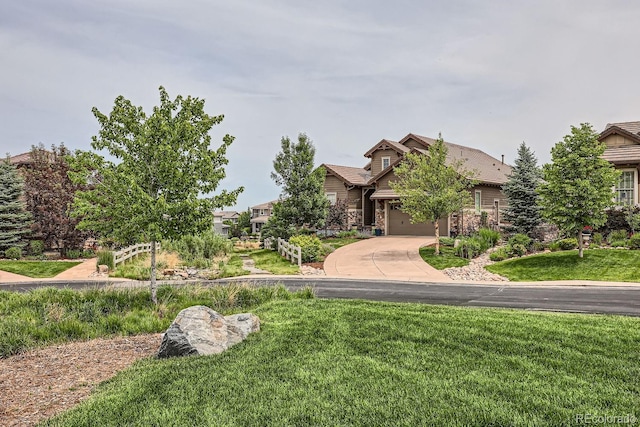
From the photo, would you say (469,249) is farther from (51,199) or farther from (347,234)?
(51,199)

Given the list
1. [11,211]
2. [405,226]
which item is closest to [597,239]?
[405,226]

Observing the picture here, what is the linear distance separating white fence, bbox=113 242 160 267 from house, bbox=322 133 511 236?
54.2ft

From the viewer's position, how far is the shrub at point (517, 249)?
21328mm

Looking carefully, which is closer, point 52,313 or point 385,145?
point 52,313

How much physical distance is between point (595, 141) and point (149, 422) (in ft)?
70.8

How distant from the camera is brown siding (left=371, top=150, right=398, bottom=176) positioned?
35.3m

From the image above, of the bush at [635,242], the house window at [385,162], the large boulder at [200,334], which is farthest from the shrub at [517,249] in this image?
the large boulder at [200,334]

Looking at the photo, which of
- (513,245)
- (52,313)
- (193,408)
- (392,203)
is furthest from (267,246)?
(193,408)

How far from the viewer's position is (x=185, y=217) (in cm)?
1151

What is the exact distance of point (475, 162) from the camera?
117 feet

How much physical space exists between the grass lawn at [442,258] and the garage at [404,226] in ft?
22.3

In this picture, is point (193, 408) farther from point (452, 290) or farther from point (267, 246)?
point (267, 246)

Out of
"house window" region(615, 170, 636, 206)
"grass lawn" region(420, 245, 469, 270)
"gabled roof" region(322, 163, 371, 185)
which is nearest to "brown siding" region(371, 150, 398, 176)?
"gabled roof" region(322, 163, 371, 185)

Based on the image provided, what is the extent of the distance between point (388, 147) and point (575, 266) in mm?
19800
